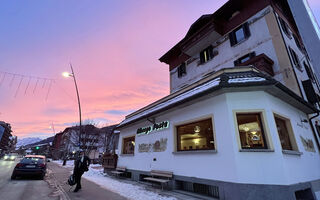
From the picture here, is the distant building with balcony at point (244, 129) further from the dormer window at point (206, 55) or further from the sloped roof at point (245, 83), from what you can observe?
the dormer window at point (206, 55)

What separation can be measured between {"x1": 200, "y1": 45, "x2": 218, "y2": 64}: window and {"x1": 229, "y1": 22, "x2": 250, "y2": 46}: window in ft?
6.04

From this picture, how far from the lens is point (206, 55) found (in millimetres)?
16219

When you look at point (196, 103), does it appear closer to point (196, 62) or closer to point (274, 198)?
point (274, 198)

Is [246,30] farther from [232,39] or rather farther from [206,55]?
[206,55]

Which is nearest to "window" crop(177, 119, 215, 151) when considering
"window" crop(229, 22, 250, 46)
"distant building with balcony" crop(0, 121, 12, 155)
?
"window" crop(229, 22, 250, 46)

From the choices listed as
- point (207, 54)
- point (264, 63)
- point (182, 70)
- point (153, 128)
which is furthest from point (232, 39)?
point (153, 128)

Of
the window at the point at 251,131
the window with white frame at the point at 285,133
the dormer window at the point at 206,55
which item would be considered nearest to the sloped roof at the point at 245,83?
the window with white frame at the point at 285,133

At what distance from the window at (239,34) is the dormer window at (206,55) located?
2169mm

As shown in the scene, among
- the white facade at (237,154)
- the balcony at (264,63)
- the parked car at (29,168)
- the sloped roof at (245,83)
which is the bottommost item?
the parked car at (29,168)

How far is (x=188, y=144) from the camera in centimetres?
867

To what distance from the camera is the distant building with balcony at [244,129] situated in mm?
5840

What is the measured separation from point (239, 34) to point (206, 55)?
3.55m

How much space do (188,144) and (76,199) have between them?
5.91m

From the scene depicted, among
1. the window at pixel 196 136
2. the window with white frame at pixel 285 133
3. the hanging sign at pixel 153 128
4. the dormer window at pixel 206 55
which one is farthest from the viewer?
the dormer window at pixel 206 55
